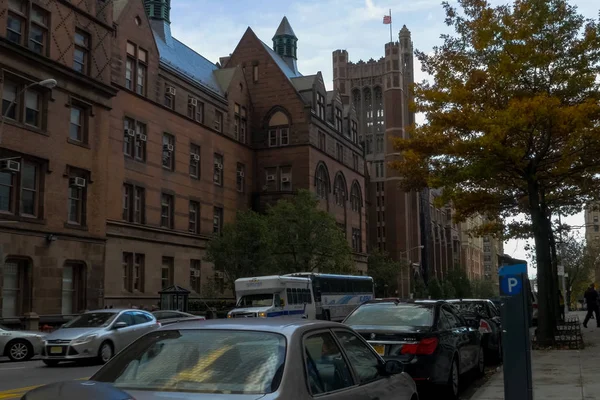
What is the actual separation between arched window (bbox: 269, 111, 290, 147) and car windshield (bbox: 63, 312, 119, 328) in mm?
37052

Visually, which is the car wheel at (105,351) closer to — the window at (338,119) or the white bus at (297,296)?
the white bus at (297,296)

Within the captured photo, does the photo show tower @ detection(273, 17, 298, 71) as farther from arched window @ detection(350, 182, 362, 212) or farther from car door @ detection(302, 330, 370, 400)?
car door @ detection(302, 330, 370, 400)

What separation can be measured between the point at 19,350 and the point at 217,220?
2904cm

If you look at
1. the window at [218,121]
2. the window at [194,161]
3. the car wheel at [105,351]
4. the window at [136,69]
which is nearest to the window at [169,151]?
the window at [194,161]

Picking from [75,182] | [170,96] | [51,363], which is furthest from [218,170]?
[51,363]

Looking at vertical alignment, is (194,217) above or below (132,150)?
below

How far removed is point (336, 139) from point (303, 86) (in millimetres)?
6694

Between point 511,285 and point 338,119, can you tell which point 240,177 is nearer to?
point 338,119

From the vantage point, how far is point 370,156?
112250mm

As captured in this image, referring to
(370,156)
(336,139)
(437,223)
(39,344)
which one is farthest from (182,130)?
(437,223)

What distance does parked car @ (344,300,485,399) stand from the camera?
10.1 m

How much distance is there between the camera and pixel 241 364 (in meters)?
4.64

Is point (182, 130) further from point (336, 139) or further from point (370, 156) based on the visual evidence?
point (370, 156)

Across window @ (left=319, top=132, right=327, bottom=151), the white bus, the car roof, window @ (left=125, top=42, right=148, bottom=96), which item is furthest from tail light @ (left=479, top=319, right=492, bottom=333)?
window @ (left=319, top=132, right=327, bottom=151)
